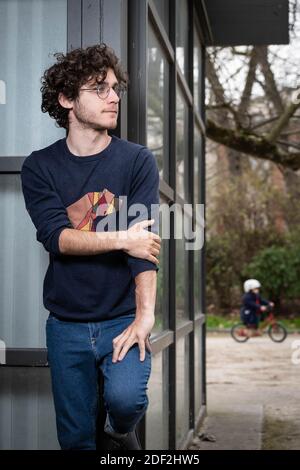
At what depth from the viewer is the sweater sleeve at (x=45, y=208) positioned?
7.34ft

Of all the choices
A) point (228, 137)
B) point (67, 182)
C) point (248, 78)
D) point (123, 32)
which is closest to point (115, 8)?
point (123, 32)

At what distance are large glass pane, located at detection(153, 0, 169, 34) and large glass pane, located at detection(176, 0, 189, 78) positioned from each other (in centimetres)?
52

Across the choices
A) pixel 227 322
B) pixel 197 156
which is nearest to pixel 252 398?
pixel 197 156

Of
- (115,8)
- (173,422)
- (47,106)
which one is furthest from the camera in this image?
(173,422)

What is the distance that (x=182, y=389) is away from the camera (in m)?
5.43

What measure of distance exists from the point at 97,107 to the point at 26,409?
119 cm

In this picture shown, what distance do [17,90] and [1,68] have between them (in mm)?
102

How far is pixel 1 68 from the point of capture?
293cm

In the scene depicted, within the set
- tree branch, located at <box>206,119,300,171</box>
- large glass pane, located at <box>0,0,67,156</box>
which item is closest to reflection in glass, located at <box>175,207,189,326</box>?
large glass pane, located at <box>0,0,67,156</box>

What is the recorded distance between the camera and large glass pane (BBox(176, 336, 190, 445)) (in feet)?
16.6

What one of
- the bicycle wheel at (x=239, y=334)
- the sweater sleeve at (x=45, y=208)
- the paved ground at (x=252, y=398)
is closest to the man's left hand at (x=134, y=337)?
the sweater sleeve at (x=45, y=208)

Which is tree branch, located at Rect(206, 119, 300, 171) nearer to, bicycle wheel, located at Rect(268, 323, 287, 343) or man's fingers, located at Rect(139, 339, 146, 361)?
bicycle wheel, located at Rect(268, 323, 287, 343)

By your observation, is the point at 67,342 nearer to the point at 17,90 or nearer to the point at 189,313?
the point at 17,90

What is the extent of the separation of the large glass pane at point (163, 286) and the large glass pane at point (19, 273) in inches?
47.0
